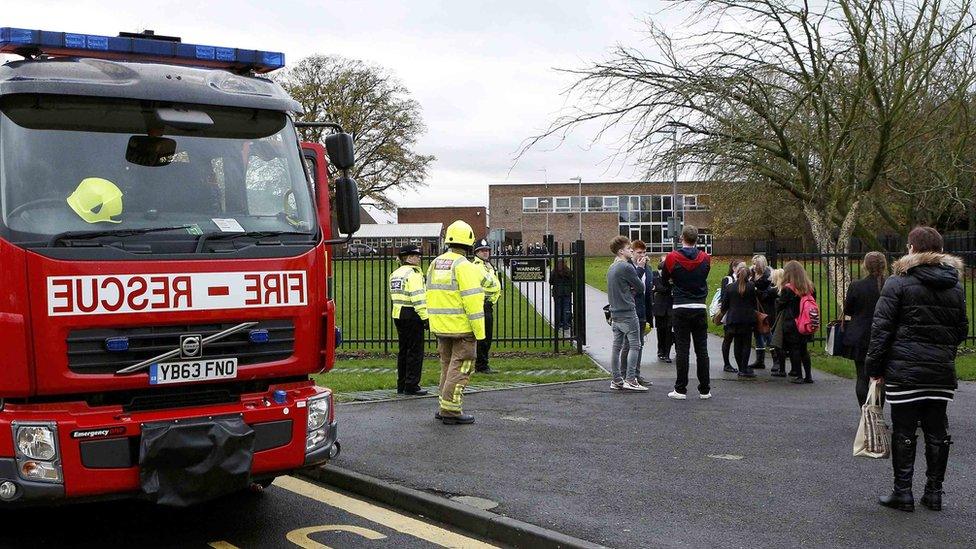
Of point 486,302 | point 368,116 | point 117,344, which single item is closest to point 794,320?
point 486,302

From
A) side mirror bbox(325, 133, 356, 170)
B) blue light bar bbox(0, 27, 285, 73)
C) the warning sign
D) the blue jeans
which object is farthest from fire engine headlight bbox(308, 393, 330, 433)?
the warning sign

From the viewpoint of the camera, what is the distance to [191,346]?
5301 millimetres

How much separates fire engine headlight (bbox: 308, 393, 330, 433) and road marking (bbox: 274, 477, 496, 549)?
785mm

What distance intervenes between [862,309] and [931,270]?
2.63m

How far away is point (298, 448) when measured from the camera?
571 centimetres

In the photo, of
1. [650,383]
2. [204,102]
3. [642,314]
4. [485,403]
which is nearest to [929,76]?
[642,314]

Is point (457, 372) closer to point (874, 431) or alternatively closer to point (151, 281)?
point (874, 431)

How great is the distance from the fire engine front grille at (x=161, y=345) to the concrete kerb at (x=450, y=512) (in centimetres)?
94

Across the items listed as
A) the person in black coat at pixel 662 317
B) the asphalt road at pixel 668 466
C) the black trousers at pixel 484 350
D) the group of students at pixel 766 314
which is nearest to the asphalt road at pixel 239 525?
the asphalt road at pixel 668 466

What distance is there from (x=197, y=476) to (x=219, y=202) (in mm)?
1677

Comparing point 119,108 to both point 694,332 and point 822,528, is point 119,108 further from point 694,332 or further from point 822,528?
point 694,332

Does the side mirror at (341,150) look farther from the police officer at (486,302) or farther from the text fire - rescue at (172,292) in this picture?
the police officer at (486,302)

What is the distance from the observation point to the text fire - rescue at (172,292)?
4.96 meters

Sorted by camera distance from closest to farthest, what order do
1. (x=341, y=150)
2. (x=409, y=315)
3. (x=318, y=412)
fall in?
(x=318, y=412) → (x=341, y=150) → (x=409, y=315)
